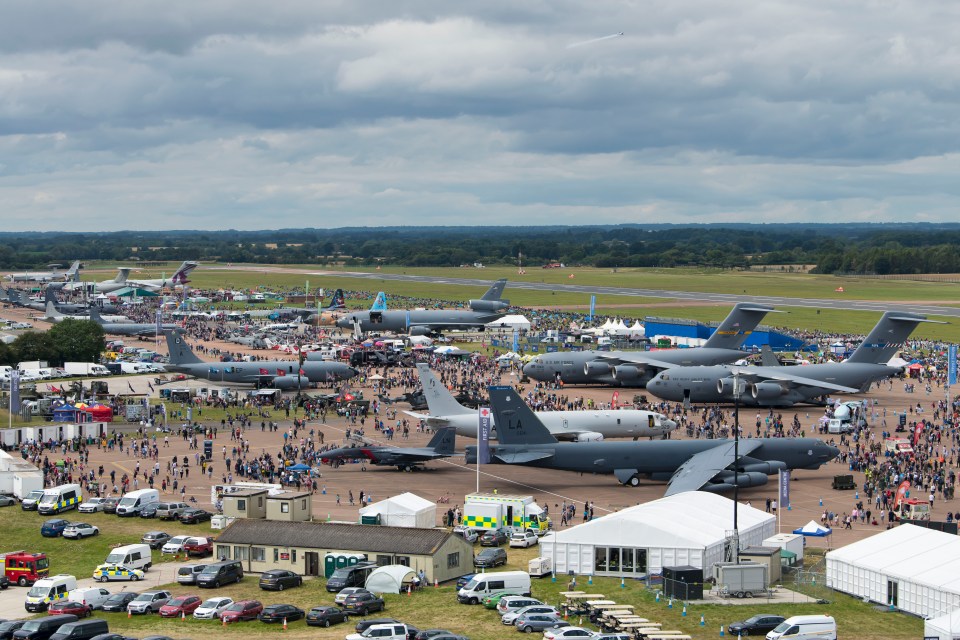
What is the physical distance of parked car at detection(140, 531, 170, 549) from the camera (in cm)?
5003

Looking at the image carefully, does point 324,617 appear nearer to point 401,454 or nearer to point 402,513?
point 402,513

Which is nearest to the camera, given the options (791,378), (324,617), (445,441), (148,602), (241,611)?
(324,617)

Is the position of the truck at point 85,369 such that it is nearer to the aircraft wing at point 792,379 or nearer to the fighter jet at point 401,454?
the fighter jet at point 401,454

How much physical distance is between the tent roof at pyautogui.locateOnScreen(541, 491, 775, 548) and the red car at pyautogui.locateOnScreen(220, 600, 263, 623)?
452 inches

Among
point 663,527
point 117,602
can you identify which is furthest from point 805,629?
point 117,602

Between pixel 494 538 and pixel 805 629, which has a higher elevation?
pixel 805 629

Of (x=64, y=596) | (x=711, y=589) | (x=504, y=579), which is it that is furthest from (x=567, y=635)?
(x=64, y=596)

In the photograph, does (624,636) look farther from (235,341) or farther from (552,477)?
(235,341)

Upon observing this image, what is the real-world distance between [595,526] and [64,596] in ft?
60.5

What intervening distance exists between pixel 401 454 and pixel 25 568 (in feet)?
78.1

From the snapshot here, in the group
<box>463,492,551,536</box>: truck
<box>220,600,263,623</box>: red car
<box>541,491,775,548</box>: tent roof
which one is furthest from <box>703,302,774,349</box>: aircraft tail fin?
<box>220,600,263,623</box>: red car

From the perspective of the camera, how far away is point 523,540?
165 feet

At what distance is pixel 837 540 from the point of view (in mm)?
51625

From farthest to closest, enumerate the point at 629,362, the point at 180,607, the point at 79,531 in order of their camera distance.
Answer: the point at 629,362 < the point at 79,531 < the point at 180,607
